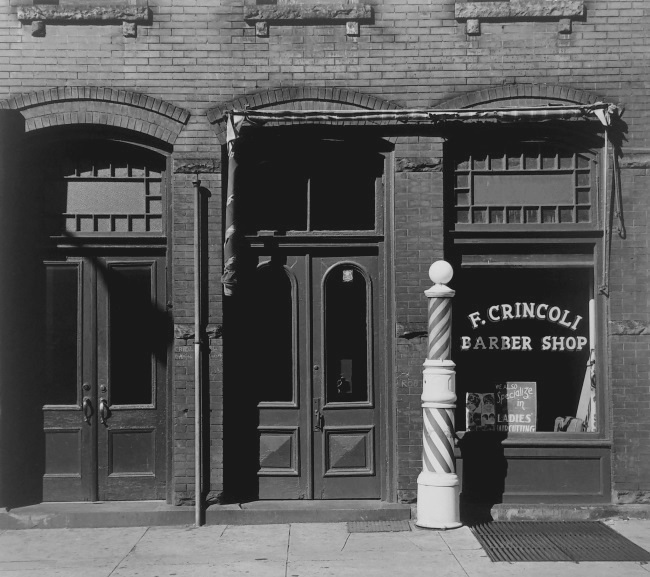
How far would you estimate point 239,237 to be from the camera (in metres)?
9.22

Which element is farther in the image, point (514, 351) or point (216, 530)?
point (514, 351)

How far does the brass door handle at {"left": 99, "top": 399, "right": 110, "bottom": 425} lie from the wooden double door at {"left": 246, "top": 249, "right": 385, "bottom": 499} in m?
1.57

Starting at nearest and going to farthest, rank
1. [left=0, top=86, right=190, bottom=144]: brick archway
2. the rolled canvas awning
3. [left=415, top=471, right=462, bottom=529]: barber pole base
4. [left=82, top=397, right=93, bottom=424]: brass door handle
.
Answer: [left=415, top=471, right=462, bottom=529]: barber pole base
the rolled canvas awning
[left=0, top=86, right=190, bottom=144]: brick archway
[left=82, top=397, right=93, bottom=424]: brass door handle

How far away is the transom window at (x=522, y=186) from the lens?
9367mm

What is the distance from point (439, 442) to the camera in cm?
852

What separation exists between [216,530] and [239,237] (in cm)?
296

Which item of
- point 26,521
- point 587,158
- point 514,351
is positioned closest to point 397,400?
point 514,351

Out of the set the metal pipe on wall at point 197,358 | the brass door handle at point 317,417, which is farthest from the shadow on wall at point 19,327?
the brass door handle at point 317,417

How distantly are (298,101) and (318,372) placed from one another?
2.84 metres

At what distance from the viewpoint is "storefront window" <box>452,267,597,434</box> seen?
30.7 feet

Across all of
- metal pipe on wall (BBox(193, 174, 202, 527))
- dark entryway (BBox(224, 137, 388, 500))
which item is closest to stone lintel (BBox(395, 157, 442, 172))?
dark entryway (BBox(224, 137, 388, 500))

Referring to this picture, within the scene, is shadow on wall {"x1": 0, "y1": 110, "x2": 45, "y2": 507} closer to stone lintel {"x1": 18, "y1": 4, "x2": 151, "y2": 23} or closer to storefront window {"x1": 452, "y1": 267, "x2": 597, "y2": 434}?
stone lintel {"x1": 18, "y1": 4, "x2": 151, "y2": 23}

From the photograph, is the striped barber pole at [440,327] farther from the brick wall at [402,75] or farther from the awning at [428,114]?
the awning at [428,114]

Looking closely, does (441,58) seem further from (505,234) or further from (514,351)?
(514,351)
